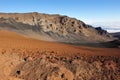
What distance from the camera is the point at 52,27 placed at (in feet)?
413

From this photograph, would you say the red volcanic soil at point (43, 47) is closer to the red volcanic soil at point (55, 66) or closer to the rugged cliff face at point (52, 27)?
the red volcanic soil at point (55, 66)

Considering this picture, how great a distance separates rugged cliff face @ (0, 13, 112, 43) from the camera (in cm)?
11141

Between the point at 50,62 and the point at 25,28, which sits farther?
the point at 25,28

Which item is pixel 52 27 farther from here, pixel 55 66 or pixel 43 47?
pixel 55 66

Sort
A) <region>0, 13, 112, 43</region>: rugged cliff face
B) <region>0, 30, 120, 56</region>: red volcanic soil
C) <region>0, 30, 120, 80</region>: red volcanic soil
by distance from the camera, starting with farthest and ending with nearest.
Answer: <region>0, 13, 112, 43</region>: rugged cliff face, <region>0, 30, 120, 56</region>: red volcanic soil, <region>0, 30, 120, 80</region>: red volcanic soil

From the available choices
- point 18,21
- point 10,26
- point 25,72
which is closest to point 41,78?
point 25,72

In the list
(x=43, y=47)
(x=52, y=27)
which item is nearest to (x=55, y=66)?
(x=43, y=47)

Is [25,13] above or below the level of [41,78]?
above

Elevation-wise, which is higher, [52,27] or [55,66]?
[52,27]

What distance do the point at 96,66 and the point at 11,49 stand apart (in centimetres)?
726

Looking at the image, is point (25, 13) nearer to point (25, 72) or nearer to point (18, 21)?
point (18, 21)

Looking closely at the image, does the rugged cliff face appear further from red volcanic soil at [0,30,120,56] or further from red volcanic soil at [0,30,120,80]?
red volcanic soil at [0,30,120,80]

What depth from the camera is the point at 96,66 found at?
953 inches

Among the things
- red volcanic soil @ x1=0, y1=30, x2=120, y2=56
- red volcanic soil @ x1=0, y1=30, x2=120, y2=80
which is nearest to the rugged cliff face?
red volcanic soil @ x1=0, y1=30, x2=120, y2=56
